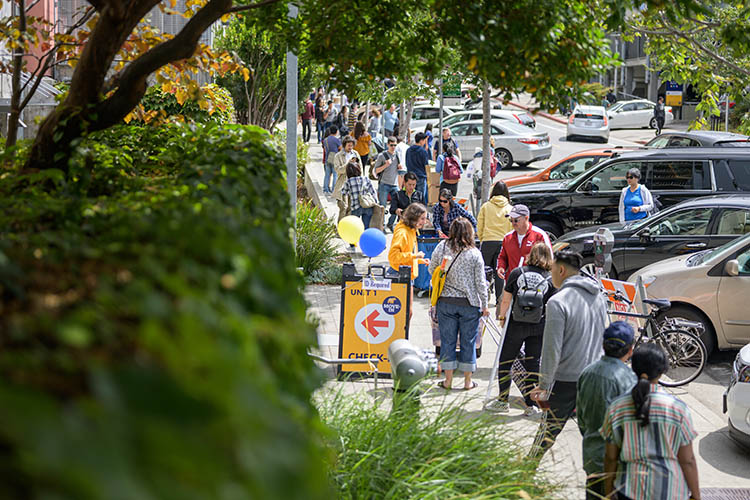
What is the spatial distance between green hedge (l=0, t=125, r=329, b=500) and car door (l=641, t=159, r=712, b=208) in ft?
46.1

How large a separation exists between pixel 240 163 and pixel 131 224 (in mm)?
1423

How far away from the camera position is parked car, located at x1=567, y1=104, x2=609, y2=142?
39125 millimetres

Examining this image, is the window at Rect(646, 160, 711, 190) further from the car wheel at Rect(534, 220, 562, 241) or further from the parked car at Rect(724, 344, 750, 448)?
the parked car at Rect(724, 344, 750, 448)

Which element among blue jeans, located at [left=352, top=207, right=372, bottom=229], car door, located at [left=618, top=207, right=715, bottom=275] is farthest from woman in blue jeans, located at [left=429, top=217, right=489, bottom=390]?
blue jeans, located at [left=352, top=207, right=372, bottom=229]

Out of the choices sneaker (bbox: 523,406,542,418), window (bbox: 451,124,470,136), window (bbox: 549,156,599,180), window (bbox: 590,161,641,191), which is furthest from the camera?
window (bbox: 451,124,470,136)

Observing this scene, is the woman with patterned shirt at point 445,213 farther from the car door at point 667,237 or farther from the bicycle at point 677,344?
the bicycle at point 677,344

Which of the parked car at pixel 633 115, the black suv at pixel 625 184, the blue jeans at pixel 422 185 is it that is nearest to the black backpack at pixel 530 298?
the black suv at pixel 625 184

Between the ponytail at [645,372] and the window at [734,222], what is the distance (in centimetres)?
792

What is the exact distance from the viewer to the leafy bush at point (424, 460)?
481cm

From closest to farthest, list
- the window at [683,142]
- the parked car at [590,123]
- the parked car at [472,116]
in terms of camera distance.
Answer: the window at [683,142] < the parked car at [472,116] < the parked car at [590,123]

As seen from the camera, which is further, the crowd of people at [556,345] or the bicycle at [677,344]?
the bicycle at [677,344]

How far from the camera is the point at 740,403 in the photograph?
7.43 meters

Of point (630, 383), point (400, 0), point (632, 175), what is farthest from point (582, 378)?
point (632, 175)

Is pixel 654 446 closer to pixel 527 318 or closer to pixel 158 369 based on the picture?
pixel 527 318
